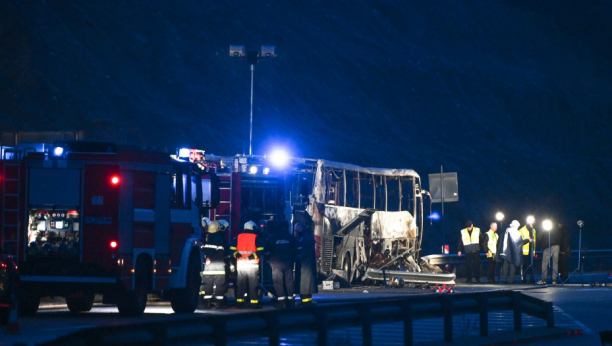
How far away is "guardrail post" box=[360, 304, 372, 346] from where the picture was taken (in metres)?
11.5

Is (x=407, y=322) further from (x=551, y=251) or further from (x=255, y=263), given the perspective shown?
(x=551, y=251)

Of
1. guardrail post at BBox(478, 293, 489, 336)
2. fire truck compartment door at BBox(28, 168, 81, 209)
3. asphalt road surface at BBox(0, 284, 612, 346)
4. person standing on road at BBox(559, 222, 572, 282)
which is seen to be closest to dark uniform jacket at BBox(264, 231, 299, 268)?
asphalt road surface at BBox(0, 284, 612, 346)

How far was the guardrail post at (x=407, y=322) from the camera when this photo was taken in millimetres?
12172

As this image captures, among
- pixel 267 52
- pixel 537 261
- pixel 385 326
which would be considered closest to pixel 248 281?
pixel 385 326

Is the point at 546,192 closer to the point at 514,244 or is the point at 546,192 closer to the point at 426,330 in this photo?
the point at 514,244

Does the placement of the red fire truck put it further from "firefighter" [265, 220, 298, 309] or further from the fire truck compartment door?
"firefighter" [265, 220, 298, 309]

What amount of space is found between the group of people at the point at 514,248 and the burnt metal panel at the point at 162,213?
1472 cm

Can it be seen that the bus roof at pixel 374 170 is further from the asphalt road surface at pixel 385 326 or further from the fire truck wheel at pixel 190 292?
the fire truck wheel at pixel 190 292

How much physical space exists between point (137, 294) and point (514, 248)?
51.9 feet

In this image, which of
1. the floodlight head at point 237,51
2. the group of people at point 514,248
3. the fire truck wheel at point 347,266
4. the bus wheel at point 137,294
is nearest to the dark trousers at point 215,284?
the bus wheel at point 137,294

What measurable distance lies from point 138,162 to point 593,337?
24.6ft

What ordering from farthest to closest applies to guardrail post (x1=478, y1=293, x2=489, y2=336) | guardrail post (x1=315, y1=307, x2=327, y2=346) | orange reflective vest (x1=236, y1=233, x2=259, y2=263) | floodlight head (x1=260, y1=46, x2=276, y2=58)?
floodlight head (x1=260, y1=46, x2=276, y2=58) → orange reflective vest (x1=236, y1=233, x2=259, y2=263) → guardrail post (x1=478, y1=293, x2=489, y2=336) → guardrail post (x1=315, y1=307, x2=327, y2=346)

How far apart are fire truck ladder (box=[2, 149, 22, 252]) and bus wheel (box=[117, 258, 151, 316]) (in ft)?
6.17

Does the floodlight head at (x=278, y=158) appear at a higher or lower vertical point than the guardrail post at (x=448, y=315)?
higher
